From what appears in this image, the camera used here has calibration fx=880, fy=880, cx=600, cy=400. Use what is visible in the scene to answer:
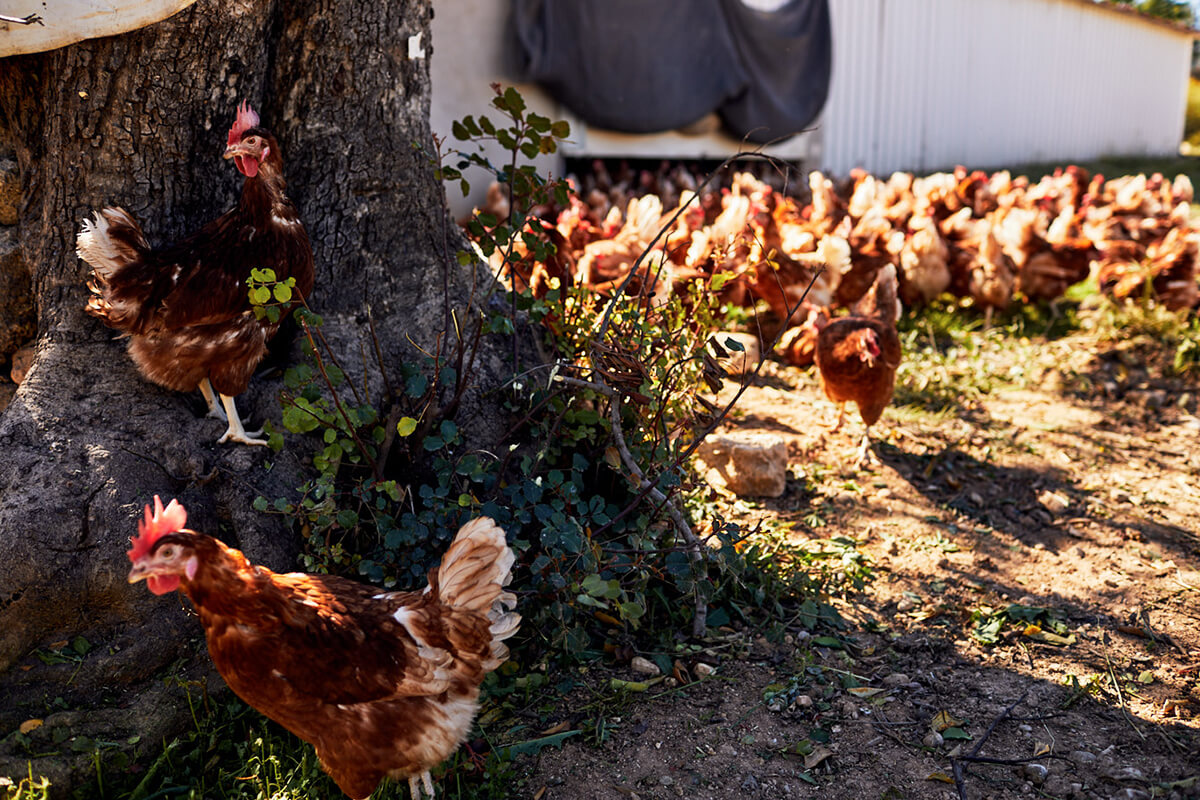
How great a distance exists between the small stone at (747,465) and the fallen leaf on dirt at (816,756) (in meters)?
1.63

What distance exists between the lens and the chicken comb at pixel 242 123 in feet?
8.88

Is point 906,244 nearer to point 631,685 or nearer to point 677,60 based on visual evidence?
point 677,60

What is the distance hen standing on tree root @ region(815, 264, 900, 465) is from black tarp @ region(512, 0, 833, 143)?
5207mm

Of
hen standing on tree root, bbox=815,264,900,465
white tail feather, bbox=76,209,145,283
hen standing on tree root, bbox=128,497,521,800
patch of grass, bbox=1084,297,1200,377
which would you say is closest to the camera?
hen standing on tree root, bbox=128,497,521,800

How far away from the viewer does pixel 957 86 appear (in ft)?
51.2

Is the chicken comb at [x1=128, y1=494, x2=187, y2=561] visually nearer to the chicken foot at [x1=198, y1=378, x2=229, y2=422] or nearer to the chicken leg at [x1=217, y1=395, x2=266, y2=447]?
the chicken leg at [x1=217, y1=395, x2=266, y2=447]

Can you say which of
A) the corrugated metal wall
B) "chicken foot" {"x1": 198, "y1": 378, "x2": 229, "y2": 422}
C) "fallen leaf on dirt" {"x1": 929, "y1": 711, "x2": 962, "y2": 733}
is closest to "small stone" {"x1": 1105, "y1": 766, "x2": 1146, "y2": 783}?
"fallen leaf on dirt" {"x1": 929, "y1": 711, "x2": 962, "y2": 733}

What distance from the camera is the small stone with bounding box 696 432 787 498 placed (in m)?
4.04

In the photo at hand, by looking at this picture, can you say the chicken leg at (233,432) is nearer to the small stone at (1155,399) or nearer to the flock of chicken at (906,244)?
the flock of chicken at (906,244)

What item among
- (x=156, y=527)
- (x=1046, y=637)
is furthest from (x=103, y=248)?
(x=1046, y=637)

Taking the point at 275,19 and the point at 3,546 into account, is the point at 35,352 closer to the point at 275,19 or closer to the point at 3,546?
the point at 3,546

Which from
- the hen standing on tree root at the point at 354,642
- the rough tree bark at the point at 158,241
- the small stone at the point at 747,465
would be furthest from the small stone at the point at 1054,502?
the hen standing on tree root at the point at 354,642

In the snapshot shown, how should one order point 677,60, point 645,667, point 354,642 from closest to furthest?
point 354,642
point 645,667
point 677,60

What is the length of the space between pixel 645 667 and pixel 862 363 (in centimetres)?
226
